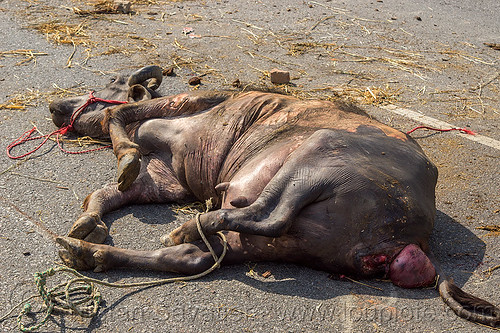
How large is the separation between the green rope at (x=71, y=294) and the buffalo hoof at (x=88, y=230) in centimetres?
34

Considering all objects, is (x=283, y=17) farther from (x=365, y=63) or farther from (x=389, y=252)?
(x=389, y=252)

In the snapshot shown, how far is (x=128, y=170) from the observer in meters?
3.90

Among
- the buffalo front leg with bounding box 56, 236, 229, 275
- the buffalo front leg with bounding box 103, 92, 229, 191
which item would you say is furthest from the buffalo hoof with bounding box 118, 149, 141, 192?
the buffalo front leg with bounding box 56, 236, 229, 275

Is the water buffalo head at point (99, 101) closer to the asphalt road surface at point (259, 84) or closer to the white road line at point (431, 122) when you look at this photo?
the asphalt road surface at point (259, 84)

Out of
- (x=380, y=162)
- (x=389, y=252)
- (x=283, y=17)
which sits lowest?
(x=283, y=17)

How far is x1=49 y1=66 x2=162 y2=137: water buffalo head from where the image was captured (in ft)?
16.0

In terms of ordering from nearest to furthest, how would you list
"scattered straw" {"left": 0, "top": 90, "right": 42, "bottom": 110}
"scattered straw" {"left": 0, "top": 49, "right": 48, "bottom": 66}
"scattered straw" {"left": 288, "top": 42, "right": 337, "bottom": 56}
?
1. "scattered straw" {"left": 0, "top": 90, "right": 42, "bottom": 110}
2. "scattered straw" {"left": 0, "top": 49, "right": 48, "bottom": 66}
3. "scattered straw" {"left": 288, "top": 42, "right": 337, "bottom": 56}

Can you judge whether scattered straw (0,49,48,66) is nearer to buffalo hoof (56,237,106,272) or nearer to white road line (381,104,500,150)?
white road line (381,104,500,150)

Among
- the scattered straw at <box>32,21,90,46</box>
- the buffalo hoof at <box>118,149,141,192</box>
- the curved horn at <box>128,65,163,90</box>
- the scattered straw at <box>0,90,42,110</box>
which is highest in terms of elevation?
the curved horn at <box>128,65,163,90</box>

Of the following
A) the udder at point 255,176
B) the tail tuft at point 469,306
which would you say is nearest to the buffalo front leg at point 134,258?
the udder at point 255,176

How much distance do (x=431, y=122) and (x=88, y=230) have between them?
3.48 metres

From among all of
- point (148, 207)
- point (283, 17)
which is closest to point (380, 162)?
point (148, 207)

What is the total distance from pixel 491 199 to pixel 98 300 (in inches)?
112

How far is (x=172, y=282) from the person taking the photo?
127 inches
